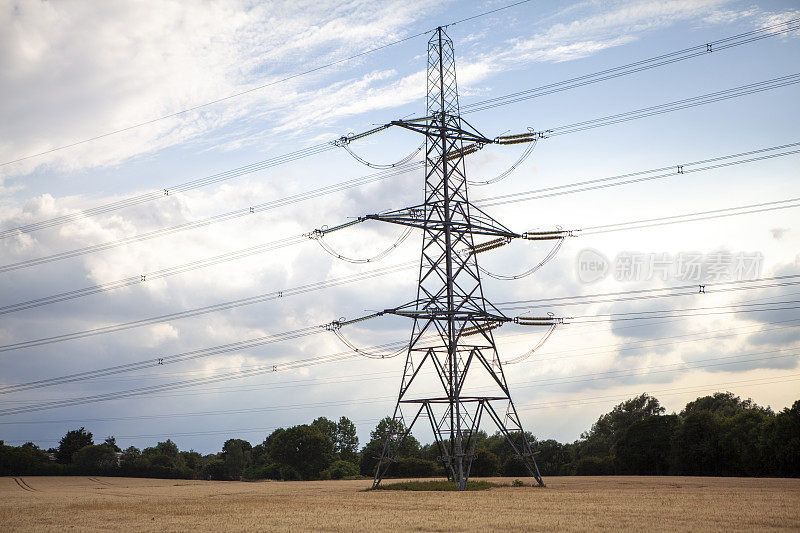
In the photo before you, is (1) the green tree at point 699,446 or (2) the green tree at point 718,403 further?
(2) the green tree at point 718,403

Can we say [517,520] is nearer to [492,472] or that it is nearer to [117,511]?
[117,511]

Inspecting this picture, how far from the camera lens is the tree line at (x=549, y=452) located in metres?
67.1

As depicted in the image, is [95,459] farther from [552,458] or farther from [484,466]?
[552,458]

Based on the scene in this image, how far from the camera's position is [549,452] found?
9688cm

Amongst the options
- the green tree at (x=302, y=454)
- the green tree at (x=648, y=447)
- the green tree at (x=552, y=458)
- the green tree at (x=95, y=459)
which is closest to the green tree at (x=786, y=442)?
the green tree at (x=648, y=447)

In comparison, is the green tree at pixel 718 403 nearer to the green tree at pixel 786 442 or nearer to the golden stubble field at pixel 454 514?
the green tree at pixel 786 442

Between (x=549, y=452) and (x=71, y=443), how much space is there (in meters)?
83.6

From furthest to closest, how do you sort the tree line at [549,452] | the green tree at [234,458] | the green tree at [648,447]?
the green tree at [234,458], the green tree at [648,447], the tree line at [549,452]

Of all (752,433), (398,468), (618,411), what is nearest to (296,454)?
(398,468)

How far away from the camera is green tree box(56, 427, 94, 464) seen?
12062 centimetres

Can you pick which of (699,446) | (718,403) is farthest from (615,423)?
(699,446)

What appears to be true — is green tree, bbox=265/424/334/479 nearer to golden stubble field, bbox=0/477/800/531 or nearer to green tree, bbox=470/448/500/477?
green tree, bbox=470/448/500/477

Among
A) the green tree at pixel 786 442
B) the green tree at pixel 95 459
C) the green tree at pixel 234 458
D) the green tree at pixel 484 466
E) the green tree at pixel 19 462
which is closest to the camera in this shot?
the green tree at pixel 786 442

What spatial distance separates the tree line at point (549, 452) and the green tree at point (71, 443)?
0.59ft
